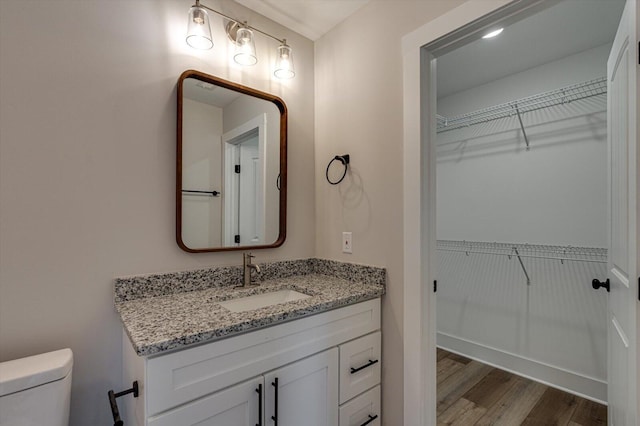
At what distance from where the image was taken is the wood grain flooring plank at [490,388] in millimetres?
2059

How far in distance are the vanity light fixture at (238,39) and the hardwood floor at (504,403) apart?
232 centimetres

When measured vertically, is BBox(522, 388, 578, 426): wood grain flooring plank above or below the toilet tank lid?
below

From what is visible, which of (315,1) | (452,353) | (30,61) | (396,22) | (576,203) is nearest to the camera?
(30,61)

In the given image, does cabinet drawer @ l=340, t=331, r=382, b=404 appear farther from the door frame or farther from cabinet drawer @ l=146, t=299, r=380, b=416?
the door frame

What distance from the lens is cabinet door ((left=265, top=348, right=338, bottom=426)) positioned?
1087 mm

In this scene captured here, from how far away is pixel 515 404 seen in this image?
202 cm

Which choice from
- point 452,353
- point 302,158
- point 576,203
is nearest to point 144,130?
point 302,158

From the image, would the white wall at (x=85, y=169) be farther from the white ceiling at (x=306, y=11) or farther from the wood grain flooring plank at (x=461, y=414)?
the wood grain flooring plank at (x=461, y=414)

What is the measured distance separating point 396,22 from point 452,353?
8.88 feet

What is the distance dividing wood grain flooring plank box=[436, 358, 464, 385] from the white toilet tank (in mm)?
2303

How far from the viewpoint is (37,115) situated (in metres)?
1.10

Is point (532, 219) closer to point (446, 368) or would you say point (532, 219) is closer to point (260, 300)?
point (446, 368)

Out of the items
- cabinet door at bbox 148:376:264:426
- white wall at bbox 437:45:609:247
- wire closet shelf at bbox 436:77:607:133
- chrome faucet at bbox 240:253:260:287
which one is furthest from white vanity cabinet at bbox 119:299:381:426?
wire closet shelf at bbox 436:77:607:133

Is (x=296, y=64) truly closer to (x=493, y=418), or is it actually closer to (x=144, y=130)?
(x=144, y=130)
